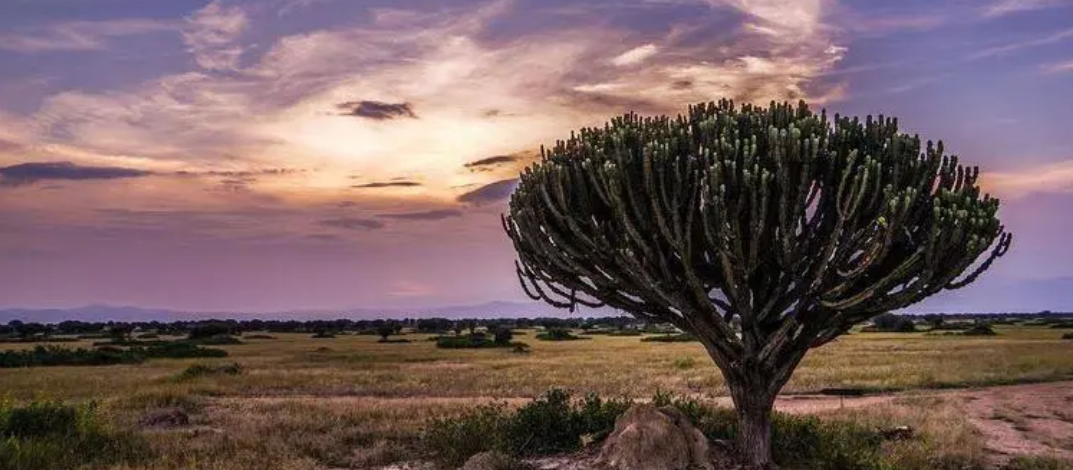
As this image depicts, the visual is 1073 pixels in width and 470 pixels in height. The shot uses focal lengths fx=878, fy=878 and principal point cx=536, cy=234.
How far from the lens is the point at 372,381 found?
38219 millimetres

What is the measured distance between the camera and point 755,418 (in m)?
14.7

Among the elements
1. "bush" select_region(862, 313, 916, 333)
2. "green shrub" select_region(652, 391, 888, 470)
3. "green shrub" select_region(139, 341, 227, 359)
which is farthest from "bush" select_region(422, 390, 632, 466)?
"bush" select_region(862, 313, 916, 333)

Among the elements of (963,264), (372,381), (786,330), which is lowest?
(372,381)

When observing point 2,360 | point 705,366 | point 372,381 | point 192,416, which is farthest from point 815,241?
point 2,360

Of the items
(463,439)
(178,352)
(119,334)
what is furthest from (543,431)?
(119,334)

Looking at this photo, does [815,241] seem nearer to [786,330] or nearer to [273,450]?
[786,330]

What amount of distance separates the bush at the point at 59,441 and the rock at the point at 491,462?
6436mm

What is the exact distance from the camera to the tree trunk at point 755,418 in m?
14.7

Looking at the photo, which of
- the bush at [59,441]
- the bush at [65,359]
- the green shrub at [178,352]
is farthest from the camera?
the green shrub at [178,352]

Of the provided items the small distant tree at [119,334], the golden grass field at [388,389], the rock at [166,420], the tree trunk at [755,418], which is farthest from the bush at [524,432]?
the small distant tree at [119,334]

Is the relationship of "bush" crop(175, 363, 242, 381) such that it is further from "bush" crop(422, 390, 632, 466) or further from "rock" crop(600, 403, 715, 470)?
"rock" crop(600, 403, 715, 470)

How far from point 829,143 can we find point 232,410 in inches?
741

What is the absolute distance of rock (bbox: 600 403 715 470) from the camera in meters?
13.7

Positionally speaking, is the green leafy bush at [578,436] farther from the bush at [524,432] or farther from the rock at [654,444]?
the rock at [654,444]
